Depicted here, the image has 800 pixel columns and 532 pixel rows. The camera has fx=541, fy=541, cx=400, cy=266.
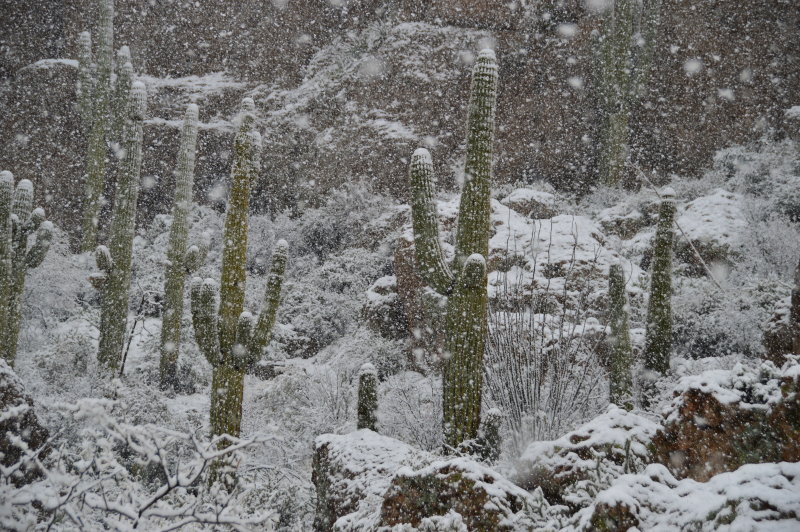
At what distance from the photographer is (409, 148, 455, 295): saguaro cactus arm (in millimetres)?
4461

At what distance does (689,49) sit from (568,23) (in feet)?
8.95

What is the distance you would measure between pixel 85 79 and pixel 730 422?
1239cm

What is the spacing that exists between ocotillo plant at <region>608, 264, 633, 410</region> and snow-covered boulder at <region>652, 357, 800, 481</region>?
2.17m

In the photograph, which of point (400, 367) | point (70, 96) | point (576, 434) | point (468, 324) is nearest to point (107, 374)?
point (400, 367)

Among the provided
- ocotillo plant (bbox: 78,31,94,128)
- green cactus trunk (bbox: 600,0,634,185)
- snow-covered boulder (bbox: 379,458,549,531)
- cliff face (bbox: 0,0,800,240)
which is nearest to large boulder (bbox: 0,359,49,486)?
snow-covered boulder (bbox: 379,458,549,531)

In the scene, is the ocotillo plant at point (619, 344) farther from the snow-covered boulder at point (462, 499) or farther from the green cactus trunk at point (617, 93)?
the green cactus trunk at point (617, 93)

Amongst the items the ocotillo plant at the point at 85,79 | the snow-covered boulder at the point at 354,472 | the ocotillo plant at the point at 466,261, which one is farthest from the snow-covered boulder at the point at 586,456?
the ocotillo plant at the point at 85,79

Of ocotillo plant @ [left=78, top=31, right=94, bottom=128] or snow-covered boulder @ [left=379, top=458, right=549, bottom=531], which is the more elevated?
ocotillo plant @ [left=78, top=31, right=94, bottom=128]

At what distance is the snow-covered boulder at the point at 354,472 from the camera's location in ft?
10.9

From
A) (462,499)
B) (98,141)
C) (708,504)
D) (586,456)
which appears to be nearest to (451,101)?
(98,141)

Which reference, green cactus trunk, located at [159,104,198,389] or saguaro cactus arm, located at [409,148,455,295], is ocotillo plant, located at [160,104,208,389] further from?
saguaro cactus arm, located at [409,148,455,295]

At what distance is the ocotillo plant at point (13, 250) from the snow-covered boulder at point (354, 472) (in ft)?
14.0

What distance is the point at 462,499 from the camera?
101 inches

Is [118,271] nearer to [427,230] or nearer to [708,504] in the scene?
[427,230]
